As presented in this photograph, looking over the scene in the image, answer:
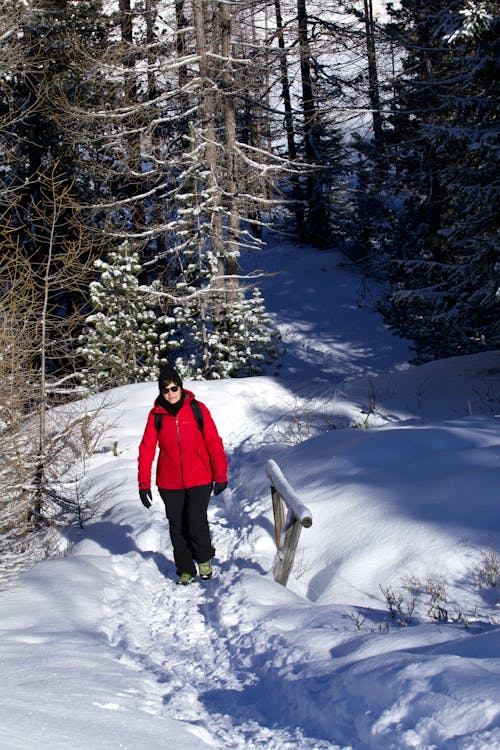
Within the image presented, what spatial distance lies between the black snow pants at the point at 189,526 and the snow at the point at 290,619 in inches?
10.8

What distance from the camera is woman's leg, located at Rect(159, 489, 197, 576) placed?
6.39m

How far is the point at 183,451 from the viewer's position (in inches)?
249

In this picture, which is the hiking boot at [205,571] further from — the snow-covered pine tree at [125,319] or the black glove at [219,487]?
the snow-covered pine tree at [125,319]

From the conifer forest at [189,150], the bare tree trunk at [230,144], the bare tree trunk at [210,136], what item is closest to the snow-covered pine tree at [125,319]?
the conifer forest at [189,150]

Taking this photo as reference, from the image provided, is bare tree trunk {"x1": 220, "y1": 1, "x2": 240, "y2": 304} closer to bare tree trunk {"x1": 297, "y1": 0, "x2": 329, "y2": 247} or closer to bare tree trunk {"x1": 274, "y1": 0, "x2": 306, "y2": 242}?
bare tree trunk {"x1": 297, "y1": 0, "x2": 329, "y2": 247}

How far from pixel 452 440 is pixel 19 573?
4816 mm

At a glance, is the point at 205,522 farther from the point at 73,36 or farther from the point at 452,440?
the point at 73,36

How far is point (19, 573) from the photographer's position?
20.2ft

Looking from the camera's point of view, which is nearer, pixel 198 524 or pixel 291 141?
pixel 198 524

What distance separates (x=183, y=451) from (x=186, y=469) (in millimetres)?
172

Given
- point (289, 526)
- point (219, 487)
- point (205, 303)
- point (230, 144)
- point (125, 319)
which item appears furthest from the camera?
point (230, 144)

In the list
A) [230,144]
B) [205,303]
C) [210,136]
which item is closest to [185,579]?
[205,303]

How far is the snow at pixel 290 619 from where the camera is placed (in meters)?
3.21

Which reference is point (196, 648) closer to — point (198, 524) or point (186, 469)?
point (198, 524)
